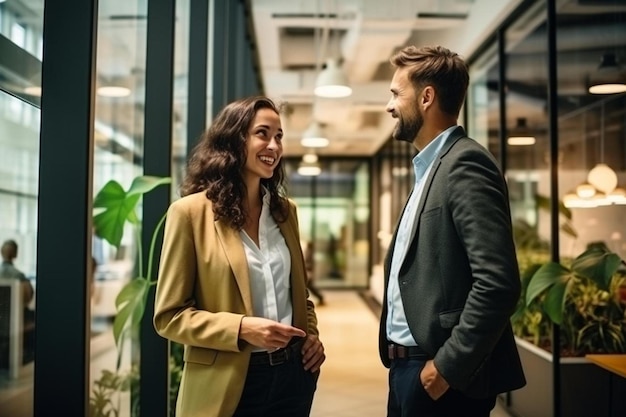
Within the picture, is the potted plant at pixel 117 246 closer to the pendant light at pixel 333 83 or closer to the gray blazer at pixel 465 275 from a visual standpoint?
the gray blazer at pixel 465 275

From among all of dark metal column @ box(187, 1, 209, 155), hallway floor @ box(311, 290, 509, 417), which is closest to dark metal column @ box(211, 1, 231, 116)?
dark metal column @ box(187, 1, 209, 155)

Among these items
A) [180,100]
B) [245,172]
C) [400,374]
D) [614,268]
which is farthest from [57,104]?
[614,268]

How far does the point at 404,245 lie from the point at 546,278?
203 cm

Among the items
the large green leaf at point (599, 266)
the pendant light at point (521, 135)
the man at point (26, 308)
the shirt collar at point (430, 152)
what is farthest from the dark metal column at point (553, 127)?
the man at point (26, 308)

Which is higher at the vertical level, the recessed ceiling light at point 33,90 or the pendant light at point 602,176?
the recessed ceiling light at point 33,90

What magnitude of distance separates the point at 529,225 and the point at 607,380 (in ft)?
4.68

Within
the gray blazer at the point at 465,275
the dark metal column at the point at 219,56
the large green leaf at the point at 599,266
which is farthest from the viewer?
the dark metal column at the point at 219,56

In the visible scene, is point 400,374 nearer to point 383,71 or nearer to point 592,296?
point 592,296

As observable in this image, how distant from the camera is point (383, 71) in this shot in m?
9.20

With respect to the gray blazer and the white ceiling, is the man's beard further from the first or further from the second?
the white ceiling

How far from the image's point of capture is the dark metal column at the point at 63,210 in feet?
6.09

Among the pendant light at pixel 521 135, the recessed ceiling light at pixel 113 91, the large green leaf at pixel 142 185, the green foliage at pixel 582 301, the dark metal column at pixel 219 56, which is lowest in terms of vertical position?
the green foliage at pixel 582 301

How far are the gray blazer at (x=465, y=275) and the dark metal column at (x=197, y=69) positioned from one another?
2519 mm

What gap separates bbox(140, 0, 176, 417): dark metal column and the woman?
3.72 ft
